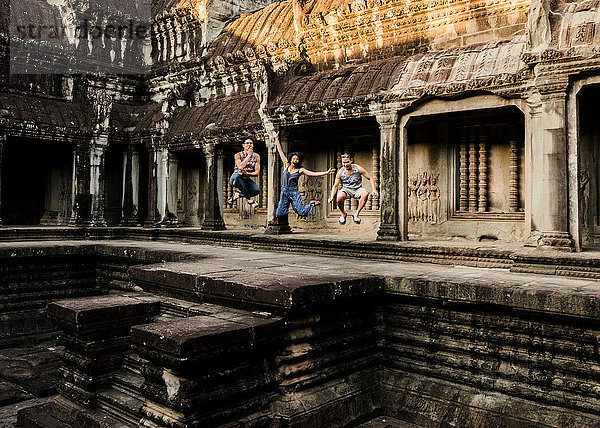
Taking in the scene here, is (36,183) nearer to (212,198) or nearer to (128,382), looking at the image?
(212,198)

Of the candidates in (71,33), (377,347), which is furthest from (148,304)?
(71,33)

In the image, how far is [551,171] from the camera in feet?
20.8

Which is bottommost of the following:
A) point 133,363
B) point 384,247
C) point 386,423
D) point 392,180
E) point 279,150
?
point 386,423

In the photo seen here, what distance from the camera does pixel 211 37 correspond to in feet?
49.1

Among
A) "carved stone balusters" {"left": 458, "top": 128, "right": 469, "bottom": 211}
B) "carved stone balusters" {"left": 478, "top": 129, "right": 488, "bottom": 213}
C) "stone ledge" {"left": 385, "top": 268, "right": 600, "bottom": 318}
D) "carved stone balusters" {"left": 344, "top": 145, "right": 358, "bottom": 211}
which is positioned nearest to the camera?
"stone ledge" {"left": 385, "top": 268, "right": 600, "bottom": 318}

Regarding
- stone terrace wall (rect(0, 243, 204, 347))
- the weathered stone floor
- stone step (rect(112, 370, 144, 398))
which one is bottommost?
the weathered stone floor

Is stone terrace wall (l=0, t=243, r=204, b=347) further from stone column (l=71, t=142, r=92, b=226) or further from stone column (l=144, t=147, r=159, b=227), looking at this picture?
stone column (l=71, t=142, r=92, b=226)

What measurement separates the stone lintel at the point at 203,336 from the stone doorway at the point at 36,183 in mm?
12238

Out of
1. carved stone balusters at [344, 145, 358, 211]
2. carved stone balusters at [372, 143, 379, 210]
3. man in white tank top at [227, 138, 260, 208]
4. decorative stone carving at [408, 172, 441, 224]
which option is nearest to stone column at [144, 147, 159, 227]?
man in white tank top at [227, 138, 260, 208]

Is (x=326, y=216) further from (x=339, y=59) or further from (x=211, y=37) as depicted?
(x=211, y=37)

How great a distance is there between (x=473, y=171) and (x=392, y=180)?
1991 mm

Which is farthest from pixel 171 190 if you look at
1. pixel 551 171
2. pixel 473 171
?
pixel 551 171

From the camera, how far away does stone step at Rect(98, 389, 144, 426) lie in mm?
4254

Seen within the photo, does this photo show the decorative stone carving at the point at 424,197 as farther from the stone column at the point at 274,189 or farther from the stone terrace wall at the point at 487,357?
the stone terrace wall at the point at 487,357
